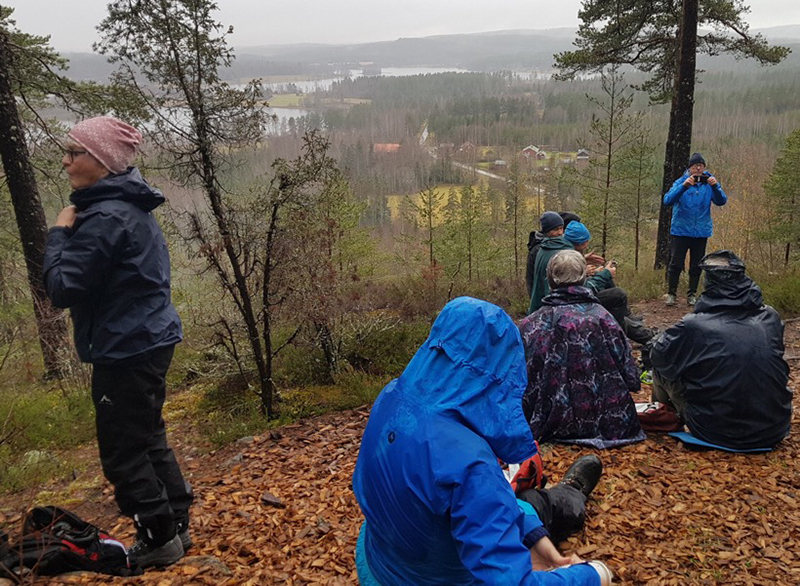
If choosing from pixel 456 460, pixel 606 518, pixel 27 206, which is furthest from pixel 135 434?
pixel 27 206

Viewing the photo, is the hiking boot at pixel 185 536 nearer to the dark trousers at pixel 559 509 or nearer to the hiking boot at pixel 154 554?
the hiking boot at pixel 154 554

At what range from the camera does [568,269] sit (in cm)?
395

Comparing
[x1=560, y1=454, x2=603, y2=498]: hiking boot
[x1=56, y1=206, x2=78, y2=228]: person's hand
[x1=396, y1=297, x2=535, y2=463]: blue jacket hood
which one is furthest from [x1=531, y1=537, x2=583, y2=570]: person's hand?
[x1=56, y1=206, x2=78, y2=228]: person's hand

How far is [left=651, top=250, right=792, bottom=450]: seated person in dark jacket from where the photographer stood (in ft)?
11.9

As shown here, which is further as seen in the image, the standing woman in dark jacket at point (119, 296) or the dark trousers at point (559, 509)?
the dark trousers at point (559, 509)

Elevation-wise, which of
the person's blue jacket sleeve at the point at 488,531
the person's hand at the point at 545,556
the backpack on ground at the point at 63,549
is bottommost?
the backpack on ground at the point at 63,549

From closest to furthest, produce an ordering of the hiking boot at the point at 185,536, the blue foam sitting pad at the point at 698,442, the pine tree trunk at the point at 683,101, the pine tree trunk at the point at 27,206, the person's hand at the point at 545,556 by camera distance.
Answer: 1. the person's hand at the point at 545,556
2. the hiking boot at the point at 185,536
3. the blue foam sitting pad at the point at 698,442
4. the pine tree trunk at the point at 27,206
5. the pine tree trunk at the point at 683,101

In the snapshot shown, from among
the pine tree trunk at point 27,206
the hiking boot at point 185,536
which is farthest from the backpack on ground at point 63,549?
the pine tree trunk at point 27,206

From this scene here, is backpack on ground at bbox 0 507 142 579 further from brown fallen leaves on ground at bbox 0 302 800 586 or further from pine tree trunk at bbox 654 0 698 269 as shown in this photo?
pine tree trunk at bbox 654 0 698 269

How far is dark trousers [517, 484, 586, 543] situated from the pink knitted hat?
8.83 ft

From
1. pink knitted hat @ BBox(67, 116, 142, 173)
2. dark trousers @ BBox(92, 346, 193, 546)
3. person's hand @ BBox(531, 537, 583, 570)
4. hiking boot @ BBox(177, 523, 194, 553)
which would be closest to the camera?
person's hand @ BBox(531, 537, 583, 570)

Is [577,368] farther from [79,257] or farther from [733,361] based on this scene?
[79,257]

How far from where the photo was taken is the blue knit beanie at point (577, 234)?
18.9ft

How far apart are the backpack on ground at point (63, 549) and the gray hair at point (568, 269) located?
329 cm
